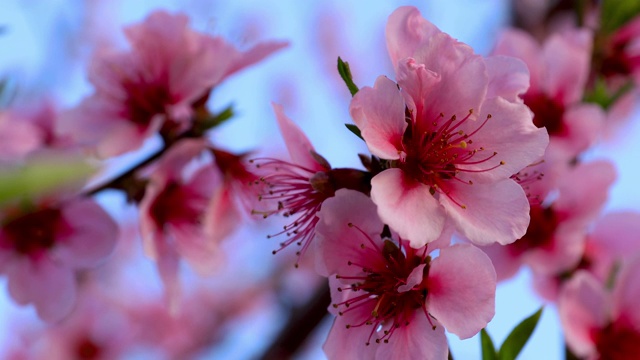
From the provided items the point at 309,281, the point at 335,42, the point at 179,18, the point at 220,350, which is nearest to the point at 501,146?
the point at 179,18

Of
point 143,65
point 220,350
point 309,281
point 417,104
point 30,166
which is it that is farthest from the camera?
point 309,281

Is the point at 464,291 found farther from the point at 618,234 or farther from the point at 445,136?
the point at 618,234

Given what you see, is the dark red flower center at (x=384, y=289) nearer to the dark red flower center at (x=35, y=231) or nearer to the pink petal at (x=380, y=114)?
the pink petal at (x=380, y=114)

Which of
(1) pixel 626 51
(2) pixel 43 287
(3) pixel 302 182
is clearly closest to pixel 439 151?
(3) pixel 302 182

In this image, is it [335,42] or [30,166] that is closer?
[30,166]

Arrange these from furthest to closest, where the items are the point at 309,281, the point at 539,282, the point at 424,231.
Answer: the point at 309,281 → the point at 539,282 → the point at 424,231

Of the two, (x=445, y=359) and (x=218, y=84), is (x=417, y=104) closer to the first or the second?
(x=445, y=359)

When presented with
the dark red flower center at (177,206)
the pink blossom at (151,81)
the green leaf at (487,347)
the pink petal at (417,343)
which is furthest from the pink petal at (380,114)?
the dark red flower center at (177,206)
